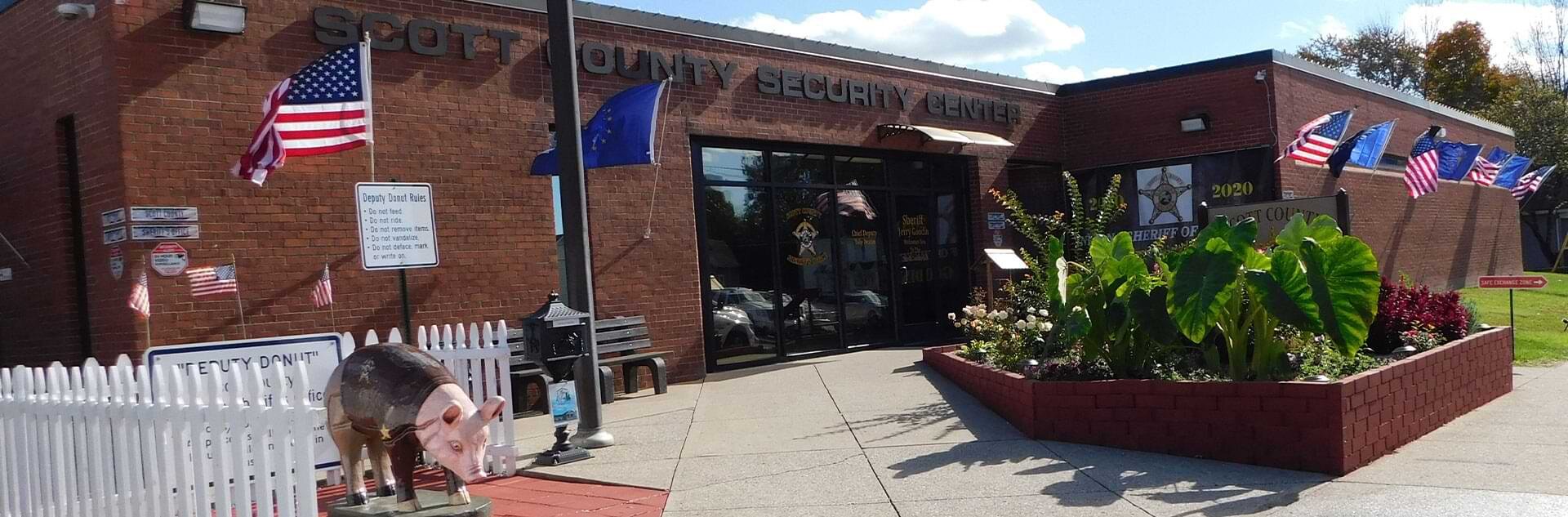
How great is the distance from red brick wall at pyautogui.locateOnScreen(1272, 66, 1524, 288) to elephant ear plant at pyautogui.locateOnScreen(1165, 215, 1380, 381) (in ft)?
34.6

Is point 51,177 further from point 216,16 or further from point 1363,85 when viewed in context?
point 1363,85

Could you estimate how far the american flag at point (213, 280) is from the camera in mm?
9070

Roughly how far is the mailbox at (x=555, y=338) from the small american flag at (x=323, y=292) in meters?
3.14

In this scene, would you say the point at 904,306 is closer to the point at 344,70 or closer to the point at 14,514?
the point at 344,70

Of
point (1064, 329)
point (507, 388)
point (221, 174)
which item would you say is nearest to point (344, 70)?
point (221, 174)

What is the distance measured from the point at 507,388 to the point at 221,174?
13.2 ft

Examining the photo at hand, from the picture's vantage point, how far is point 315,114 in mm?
8812

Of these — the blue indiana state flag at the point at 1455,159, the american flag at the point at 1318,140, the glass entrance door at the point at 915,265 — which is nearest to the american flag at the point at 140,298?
the glass entrance door at the point at 915,265

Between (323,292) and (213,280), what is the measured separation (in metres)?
0.86

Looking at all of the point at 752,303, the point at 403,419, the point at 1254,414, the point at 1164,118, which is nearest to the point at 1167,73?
the point at 1164,118

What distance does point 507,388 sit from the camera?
280 inches

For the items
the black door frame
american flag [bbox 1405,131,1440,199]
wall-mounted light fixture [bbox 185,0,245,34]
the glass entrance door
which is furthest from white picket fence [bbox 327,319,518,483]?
american flag [bbox 1405,131,1440,199]

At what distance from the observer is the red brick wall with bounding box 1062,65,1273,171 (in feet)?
55.4

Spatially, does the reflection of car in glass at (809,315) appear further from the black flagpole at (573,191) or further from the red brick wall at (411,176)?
the black flagpole at (573,191)
